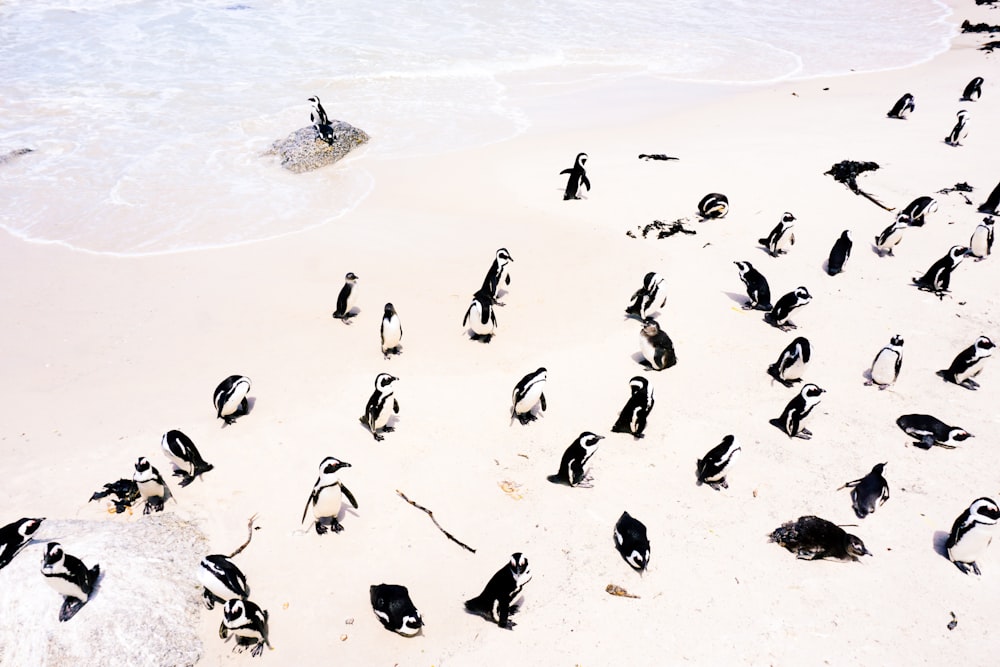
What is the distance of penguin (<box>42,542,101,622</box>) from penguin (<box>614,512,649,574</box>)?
4.39 meters

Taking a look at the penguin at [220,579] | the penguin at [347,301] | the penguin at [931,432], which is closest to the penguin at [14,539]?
the penguin at [220,579]

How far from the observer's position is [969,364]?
26.7ft

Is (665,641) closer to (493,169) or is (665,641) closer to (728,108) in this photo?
(493,169)

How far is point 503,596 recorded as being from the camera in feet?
17.9

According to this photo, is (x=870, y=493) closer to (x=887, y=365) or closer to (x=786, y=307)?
(x=887, y=365)

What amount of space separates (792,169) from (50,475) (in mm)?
13356

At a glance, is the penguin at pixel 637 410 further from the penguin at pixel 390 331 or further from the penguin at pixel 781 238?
the penguin at pixel 781 238

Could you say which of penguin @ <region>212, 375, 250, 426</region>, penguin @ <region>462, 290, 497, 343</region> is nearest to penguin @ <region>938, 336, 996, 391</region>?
penguin @ <region>462, 290, 497, 343</region>

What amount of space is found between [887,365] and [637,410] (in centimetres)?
329

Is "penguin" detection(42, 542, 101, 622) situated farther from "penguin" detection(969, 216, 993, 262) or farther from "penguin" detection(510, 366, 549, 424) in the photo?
"penguin" detection(969, 216, 993, 262)

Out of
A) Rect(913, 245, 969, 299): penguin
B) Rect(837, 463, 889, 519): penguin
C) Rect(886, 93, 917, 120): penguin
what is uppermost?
Rect(886, 93, 917, 120): penguin

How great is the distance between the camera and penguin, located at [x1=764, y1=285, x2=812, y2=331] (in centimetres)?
923

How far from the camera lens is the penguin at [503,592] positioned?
17.7 ft

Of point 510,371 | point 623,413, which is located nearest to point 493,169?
point 510,371
